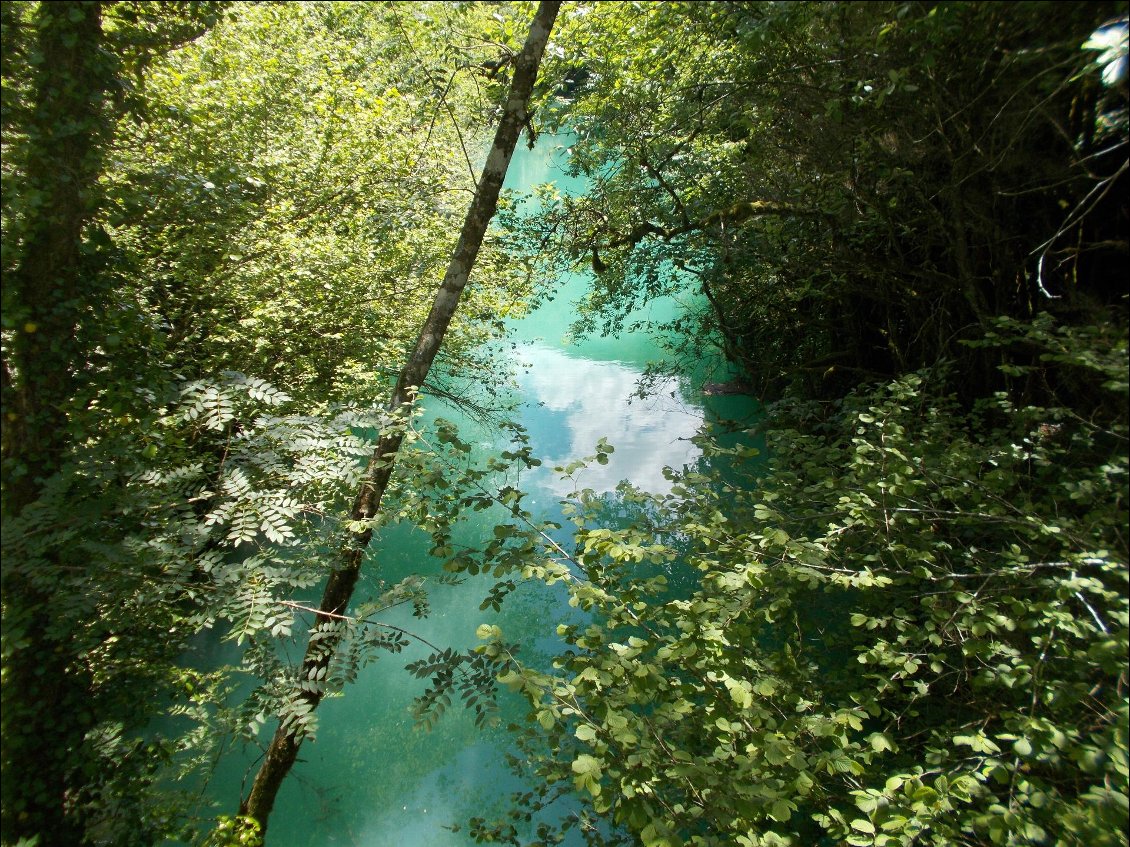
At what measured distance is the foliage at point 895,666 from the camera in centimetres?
188

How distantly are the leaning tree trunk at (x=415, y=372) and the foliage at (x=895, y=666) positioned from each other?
116 cm

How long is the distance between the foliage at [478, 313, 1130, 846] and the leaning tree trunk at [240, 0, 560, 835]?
45.6 inches

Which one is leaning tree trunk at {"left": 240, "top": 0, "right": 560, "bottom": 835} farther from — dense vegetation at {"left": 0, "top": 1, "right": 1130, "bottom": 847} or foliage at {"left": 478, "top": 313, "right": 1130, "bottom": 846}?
foliage at {"left": 478, "top": 313, "right": 1130, "bottom": 846}

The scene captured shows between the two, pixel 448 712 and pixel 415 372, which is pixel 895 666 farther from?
pixel 448 712

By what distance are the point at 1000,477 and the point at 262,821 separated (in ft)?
12.5

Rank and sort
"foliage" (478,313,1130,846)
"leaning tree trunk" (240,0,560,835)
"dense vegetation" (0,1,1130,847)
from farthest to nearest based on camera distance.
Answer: "leaning tree trunk" (240,0,560,835), "dense vegetation" (0,1,1130,847), "foliage" (478,313,1130,846)

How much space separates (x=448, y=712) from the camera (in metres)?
5.18

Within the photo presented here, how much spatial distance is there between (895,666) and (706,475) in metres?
1.17

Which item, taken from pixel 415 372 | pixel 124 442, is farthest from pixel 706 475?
pixel 124 442

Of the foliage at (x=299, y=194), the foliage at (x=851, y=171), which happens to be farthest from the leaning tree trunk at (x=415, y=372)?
the foliage at (x=851, y=171)

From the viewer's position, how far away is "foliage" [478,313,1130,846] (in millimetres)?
1876

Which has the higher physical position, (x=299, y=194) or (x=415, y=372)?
(x=299, y=194)

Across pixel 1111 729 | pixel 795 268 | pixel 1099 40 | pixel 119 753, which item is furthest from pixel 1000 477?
pixel 119 753

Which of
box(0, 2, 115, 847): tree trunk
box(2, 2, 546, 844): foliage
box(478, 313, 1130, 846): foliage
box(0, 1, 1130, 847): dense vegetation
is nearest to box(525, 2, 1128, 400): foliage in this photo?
box(0, 1, 1130, 847): dense vegetation
